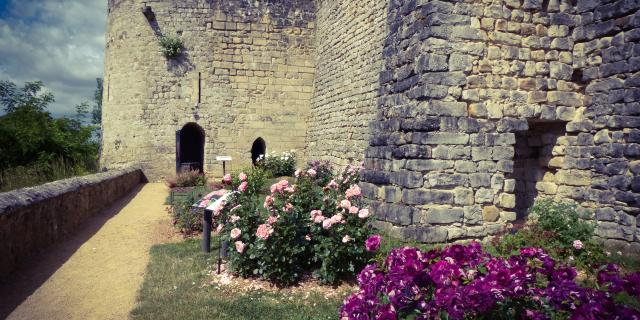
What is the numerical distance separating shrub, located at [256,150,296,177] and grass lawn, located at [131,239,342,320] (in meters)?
9.55

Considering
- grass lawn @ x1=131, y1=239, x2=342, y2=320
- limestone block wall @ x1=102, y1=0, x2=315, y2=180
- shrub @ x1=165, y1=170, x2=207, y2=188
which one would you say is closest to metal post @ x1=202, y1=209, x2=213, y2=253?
grass lawn @ x1=131, y1=239, x2=342, y2=320

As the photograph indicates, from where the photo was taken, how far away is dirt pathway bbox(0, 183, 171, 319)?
499cm

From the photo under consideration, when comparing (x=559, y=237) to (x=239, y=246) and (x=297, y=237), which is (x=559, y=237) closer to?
(x=297, y=237)

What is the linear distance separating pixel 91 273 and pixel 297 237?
3394 millimetres

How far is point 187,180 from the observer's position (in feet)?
49.1

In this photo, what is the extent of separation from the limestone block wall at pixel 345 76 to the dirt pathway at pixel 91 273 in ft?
19.5

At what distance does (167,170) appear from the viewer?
1639 centimetres

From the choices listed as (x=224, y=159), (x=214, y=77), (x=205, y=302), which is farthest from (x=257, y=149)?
(x=205, y=302)

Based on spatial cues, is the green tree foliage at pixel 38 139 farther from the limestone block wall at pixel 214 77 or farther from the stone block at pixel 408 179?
the stone block at pixel 408 179

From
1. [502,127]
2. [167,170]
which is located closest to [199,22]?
[167,170]

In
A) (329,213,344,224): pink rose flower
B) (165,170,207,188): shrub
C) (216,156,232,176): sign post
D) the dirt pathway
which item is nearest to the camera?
the dirt pathway

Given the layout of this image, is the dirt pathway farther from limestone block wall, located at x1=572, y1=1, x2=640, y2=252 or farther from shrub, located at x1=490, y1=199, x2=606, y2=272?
limestone block wall, located at x1=572, y1=1, x2=640, y2=252

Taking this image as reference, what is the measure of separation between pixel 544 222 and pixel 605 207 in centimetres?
102

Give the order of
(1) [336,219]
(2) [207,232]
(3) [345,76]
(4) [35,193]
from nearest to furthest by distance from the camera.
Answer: (1) [336,219], (4) [35,193], (2) [207,232], (3) [345,76]
